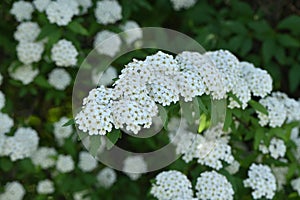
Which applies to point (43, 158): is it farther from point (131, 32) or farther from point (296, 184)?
point (296, 184)

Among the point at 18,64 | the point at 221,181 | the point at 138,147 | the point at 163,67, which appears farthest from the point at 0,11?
the point at 221,181

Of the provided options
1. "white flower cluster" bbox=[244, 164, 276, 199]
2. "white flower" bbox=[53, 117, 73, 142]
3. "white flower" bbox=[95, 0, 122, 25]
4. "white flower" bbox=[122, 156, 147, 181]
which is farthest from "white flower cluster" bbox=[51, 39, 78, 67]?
"white flower cluster" bbox=[244, 164, 276, 199]

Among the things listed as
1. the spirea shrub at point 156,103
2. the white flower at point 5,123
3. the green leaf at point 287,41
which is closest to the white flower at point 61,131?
the spirea shrub at point 156,103

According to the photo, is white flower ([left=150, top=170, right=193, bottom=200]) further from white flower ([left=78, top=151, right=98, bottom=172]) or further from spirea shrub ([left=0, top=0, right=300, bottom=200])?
white flower ([left=78, top=151, right=98, bottom=172])

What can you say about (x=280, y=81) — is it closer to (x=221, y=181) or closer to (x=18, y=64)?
(x=221, y=181)

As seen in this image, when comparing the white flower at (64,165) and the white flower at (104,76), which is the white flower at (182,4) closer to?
the white flower at (104,76)
